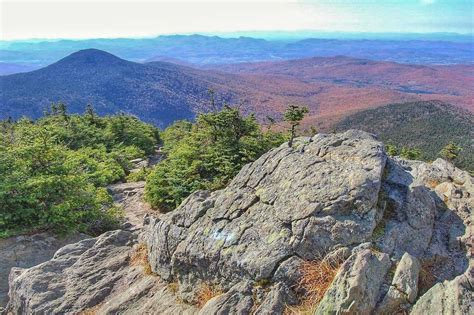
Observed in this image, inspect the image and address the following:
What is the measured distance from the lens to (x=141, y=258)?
10.5 metres

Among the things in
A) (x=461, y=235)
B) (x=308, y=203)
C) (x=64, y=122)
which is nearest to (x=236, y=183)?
(x=308, y=203)

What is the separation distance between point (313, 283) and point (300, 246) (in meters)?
0.76

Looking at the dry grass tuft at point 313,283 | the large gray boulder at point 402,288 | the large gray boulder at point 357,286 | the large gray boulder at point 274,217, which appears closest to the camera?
the large gray boulder at point 357,286

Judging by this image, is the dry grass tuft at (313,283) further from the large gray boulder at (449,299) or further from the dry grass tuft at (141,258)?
the dry grass tuft at (141,258)

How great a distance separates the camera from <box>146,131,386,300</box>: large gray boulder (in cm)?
757

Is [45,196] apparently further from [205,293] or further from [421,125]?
[421,125]

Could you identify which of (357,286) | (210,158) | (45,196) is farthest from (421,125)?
(357,286)

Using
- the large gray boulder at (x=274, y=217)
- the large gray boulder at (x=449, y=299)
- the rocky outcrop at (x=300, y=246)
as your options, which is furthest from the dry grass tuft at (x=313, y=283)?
the large gray boulder at (x=449, y=299)

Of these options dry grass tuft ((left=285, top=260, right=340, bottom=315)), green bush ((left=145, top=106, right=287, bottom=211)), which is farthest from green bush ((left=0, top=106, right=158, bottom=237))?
dry grass tuft ((left=285, top=260, right=340, bottom=315))

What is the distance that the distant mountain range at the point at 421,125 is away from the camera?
260 ft

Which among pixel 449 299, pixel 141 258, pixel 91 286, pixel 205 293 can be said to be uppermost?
pixel 449 299

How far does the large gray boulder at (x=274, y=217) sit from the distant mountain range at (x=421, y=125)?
6468 cm

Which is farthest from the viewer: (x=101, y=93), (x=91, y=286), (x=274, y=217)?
(x=101, y=93)

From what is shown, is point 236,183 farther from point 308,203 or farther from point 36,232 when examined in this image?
point 36,232
